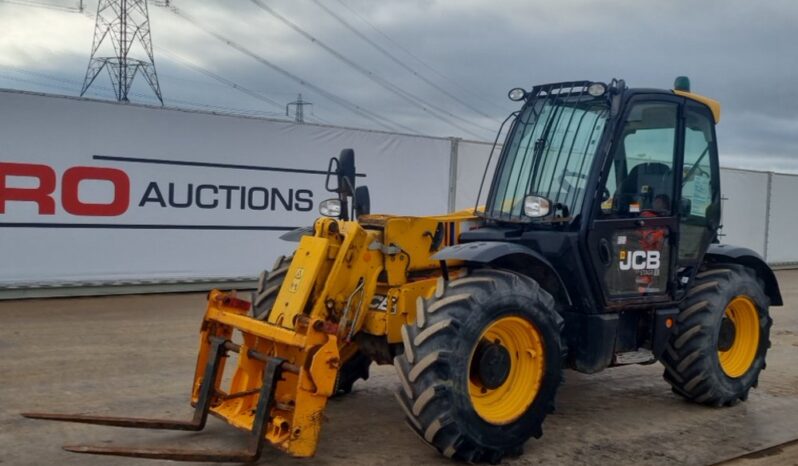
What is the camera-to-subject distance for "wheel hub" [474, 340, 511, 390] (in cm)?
504

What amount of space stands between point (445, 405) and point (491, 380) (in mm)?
491

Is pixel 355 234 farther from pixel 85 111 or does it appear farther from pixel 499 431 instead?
pixel 85 111

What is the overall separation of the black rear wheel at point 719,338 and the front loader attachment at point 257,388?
3.10 meters

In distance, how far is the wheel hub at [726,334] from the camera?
672 centimetres

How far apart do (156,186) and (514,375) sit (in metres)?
8.22

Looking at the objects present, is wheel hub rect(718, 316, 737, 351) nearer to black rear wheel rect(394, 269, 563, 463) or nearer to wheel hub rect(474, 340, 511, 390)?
black rear wheel rect(394, 269, 563, 463)

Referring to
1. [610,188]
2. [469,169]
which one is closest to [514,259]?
[610,188]

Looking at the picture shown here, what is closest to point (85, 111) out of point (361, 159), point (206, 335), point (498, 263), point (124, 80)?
point (361, 159)

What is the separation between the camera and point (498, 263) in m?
5.56

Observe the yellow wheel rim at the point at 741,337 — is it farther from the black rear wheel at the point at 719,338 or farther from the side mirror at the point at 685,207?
the side mirror at the point at 685,207

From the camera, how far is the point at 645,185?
6.11 metres

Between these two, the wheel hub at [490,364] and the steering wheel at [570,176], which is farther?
the steering wheel at [570,176]

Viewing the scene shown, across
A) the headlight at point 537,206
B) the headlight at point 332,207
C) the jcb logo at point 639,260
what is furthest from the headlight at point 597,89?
the headlight at point 332,207

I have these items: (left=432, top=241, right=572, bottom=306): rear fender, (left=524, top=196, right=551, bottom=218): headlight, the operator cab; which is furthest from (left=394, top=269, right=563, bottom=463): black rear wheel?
the operator cab
